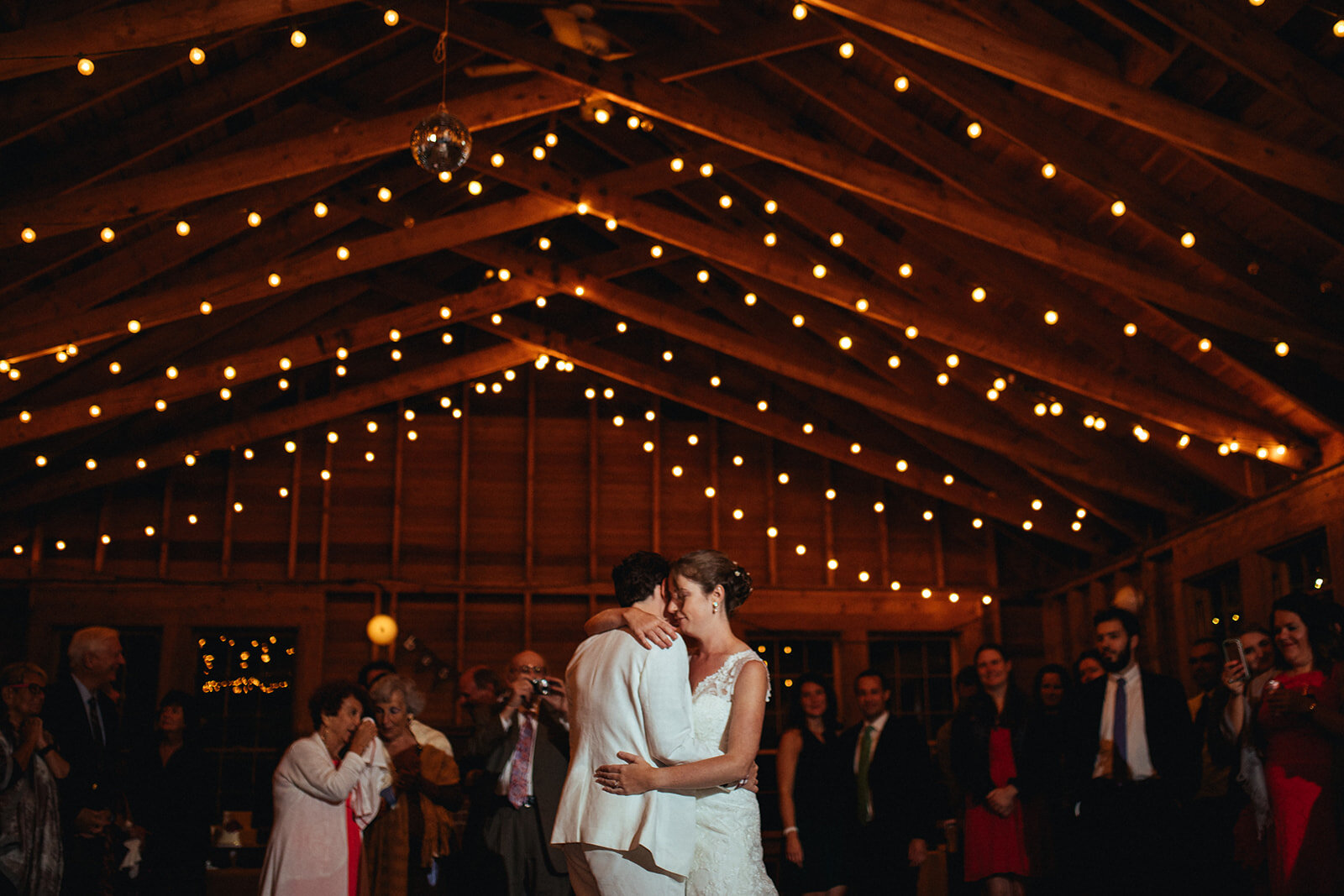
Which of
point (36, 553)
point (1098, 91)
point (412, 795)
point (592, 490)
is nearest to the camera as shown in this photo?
point (1098, 91)

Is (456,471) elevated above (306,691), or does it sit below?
above

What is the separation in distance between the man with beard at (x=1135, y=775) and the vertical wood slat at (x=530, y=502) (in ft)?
20.4

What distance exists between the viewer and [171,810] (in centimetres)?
615

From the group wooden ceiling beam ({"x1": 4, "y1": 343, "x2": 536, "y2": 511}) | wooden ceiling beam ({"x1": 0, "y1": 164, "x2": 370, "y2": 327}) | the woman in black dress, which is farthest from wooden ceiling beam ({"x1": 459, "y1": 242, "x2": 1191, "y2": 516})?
the woman in black dress

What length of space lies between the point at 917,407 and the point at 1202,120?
12.8 feet

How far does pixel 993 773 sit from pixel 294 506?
6.81 meters

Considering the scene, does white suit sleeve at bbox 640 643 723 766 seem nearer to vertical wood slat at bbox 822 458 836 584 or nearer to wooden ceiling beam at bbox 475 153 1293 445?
wooden ceiling beam at bbox 475 153 1293 445

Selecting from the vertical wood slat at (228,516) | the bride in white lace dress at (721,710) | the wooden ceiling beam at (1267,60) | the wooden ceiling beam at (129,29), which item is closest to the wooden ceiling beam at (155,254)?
the wooden ceiling beam at (129,29)

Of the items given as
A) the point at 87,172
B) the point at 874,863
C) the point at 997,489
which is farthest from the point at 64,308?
the point at 997,489

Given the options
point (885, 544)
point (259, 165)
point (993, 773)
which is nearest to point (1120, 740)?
point (993, 773)

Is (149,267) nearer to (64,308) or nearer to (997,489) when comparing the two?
(64,308)

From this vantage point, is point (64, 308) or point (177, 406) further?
point (177, 406)

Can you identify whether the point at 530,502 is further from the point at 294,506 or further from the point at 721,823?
the point at 721,823

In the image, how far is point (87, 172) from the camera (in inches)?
267
